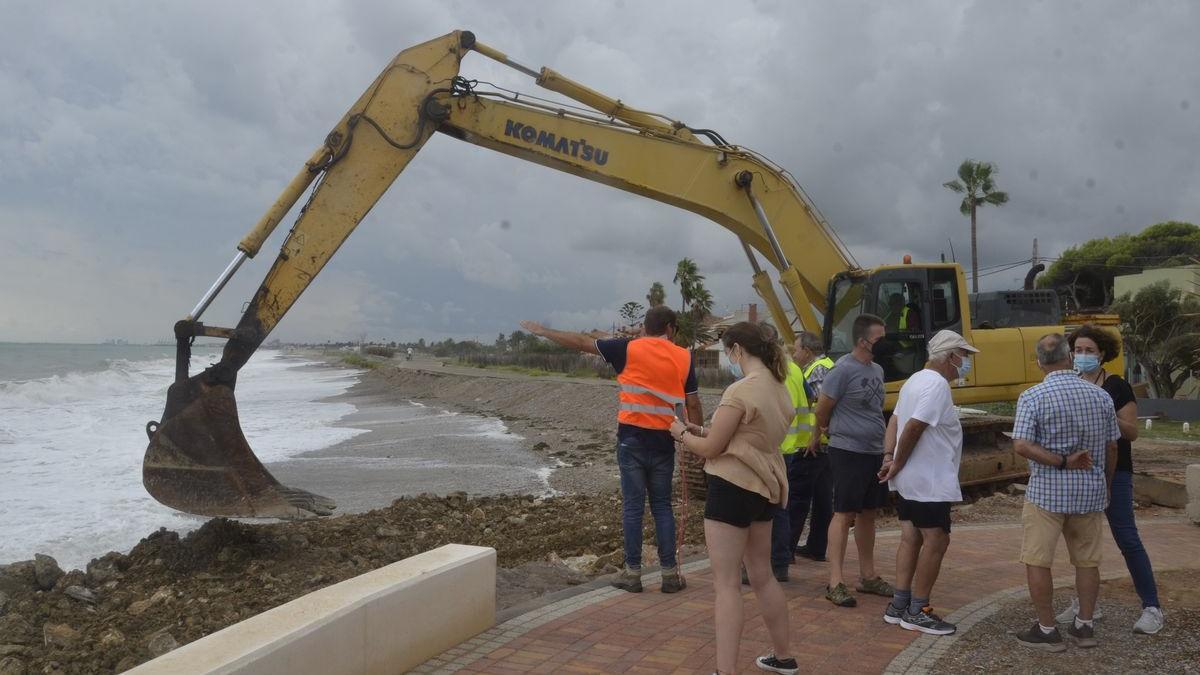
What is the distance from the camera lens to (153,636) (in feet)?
17.9

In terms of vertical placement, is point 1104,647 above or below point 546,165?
below

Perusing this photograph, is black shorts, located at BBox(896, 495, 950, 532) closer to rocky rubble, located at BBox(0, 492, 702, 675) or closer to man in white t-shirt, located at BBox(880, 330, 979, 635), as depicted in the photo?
man in white t-shirt, located at BBox(880, 330, 979, 635)

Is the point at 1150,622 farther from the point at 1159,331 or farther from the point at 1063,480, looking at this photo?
the point at 1159,331

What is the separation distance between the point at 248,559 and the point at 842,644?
5.16 m

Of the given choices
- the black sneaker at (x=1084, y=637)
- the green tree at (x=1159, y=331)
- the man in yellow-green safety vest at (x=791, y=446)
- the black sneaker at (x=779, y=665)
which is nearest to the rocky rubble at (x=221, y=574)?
the man in yellow-green safety vest at (x=791, y=446)

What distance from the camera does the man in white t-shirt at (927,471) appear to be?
14.9 ft

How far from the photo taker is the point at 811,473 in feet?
19.7

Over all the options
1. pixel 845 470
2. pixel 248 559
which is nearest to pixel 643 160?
pixel 845 470

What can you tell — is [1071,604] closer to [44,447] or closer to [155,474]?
[155,474]

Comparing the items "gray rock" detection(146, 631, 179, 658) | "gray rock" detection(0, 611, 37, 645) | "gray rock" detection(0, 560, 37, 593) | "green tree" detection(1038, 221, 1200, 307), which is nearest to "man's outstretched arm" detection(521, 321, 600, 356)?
"gray rock" detection(146, 631, 179, 658)

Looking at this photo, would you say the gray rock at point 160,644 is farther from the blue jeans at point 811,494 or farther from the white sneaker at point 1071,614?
the white sneaker at point 1071,614

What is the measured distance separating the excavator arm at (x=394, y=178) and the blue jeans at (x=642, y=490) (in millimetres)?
2805

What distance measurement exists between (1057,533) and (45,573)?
735 centimetres

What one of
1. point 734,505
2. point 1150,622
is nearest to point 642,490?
point 734,505
